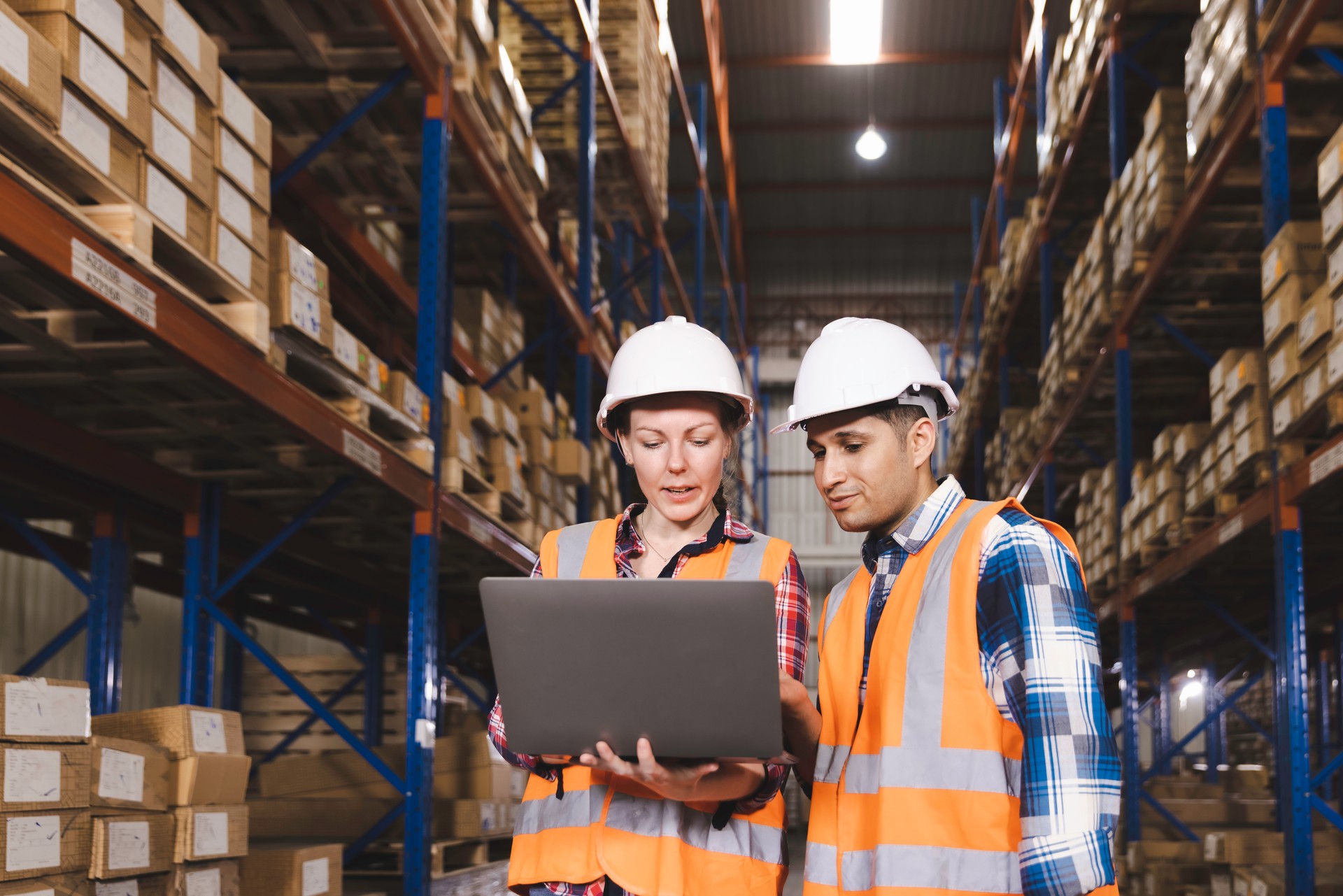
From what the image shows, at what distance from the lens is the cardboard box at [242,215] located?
4008 mm

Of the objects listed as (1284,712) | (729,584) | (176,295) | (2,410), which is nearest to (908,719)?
(729,584)

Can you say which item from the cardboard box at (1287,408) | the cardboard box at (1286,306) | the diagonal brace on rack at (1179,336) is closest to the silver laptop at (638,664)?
the cardboard box at (1287,408)

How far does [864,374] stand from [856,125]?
1889 cm

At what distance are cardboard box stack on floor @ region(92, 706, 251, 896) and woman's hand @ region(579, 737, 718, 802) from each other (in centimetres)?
259

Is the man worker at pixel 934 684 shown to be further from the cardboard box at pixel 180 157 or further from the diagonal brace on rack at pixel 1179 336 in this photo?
the diagonal brace on rack at pixel 1179 336

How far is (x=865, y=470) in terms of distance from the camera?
2.29 metres

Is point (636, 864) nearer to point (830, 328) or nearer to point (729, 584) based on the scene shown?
point (729, 584)

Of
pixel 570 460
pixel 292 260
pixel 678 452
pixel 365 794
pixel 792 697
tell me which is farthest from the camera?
pixel 570 460

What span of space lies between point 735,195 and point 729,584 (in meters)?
20.2

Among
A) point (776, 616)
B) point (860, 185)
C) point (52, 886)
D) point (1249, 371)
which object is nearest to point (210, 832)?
point (52, 886)

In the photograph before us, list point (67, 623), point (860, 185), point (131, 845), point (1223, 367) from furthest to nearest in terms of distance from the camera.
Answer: point (860, 185)
point (67, 623)
point (1223, 367)
point (131, 845)

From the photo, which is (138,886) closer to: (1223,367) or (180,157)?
(180,157)

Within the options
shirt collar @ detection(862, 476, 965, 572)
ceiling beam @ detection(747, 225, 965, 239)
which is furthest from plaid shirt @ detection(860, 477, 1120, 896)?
ceiling beam @ detection(747, 225, 965, 239)

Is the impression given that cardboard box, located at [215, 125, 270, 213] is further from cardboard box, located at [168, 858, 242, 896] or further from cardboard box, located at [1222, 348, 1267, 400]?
cardboard box, located at [1222, 348, 1267, 400]
